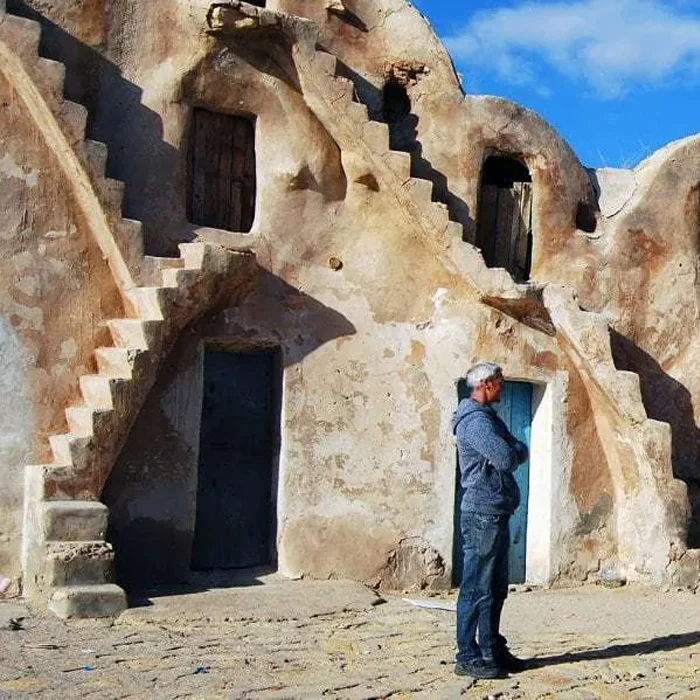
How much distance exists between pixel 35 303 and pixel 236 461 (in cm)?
238

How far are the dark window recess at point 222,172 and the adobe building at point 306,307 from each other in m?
0.02

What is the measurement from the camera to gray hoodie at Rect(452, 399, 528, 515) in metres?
6.74

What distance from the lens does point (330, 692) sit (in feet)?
21.6

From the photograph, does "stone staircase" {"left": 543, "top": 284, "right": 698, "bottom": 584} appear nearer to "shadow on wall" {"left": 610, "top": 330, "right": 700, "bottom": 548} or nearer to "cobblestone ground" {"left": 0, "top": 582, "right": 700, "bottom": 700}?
"shadow on wall" {"left": 610, "top": 330, "right": 700, "bottom": 548}

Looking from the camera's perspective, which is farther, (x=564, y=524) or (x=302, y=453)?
(x=564, y=524)

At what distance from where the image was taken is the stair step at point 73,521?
861 centimetres

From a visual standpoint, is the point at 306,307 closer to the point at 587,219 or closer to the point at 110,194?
the point at 110,194

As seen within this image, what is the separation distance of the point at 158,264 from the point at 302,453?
2226 millimetres

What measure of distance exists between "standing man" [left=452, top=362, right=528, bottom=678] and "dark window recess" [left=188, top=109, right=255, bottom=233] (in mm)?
4427

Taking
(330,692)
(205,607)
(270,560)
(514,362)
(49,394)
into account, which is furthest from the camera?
(514,362)

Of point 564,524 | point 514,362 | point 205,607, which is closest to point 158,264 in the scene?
point 205,607

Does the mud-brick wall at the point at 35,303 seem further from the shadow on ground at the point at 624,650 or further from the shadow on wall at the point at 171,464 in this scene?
the shadow on ground at the point at 624,650

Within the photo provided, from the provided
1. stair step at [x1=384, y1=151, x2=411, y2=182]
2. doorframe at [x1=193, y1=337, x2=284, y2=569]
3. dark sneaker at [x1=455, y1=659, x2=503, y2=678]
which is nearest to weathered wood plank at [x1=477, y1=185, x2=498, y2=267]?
stair step at [x1=384, y1=151, x2=411, y2=182]

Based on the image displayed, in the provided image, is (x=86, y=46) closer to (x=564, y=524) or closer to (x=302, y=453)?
(x=302, y=453)
